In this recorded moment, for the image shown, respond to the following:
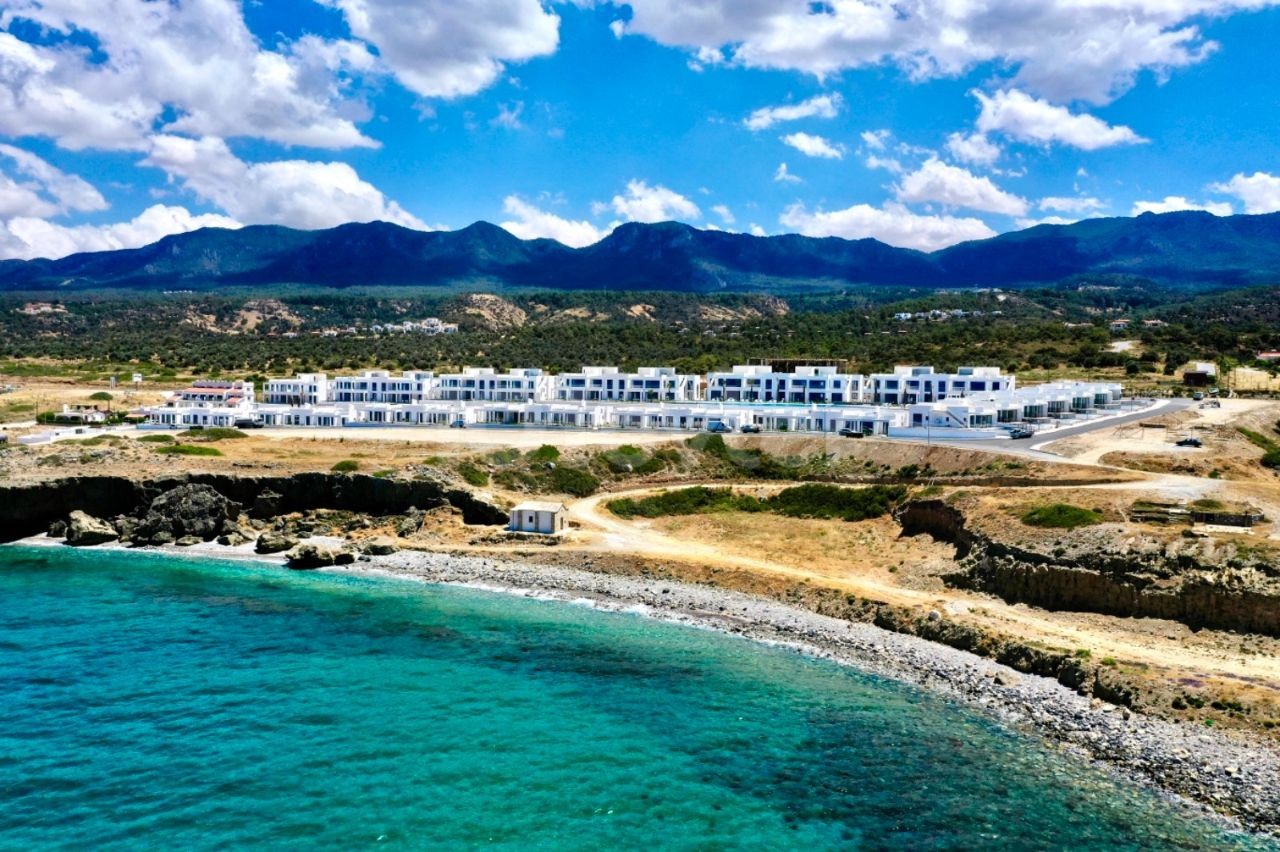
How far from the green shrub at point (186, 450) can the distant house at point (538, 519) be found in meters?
24.1

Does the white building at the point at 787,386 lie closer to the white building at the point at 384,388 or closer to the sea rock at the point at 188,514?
the white building at the point at 384,388

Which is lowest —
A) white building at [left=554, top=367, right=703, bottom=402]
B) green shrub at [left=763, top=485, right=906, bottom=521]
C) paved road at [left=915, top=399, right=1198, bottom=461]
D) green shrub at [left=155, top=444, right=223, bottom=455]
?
green shrub at [left=763, top=485, right=906, bottom=521]

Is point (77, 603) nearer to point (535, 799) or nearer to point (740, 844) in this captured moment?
point (535, 799)

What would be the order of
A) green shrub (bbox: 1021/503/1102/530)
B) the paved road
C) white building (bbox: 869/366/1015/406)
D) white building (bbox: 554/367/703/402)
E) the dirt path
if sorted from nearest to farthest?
the dirt path
green shrub (bbox: 1021/503/1102/530)
the paved road
white building (bbox: 869/366/1015/406)
white building (bbox: 554/367/703/402)

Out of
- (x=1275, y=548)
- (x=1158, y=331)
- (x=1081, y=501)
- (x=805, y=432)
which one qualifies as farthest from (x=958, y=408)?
(x=1158, y=331)

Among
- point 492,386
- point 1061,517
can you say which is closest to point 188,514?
point 492,386

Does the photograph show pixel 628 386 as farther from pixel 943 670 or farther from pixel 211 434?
pixel 943 670

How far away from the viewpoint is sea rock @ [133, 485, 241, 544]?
49.8 m

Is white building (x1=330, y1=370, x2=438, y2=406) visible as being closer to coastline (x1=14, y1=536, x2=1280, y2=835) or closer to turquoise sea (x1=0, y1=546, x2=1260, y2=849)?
coastline (x1=14, y1=536, x2=1280, y2=835)

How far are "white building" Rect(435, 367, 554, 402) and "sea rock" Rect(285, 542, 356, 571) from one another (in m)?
43.4

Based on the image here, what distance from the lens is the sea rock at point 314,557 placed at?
1756 inches

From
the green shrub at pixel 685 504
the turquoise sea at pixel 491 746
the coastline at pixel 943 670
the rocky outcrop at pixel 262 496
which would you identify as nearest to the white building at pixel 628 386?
the green shrub at pixel 685 504

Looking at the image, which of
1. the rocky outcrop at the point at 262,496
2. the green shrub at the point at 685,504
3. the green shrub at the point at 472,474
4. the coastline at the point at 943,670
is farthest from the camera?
the green shrub at the point at 472,474

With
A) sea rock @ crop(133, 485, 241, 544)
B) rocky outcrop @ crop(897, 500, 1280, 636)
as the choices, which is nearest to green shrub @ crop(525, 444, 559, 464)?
sea rock @ crop(133, 485, 241, 544)
